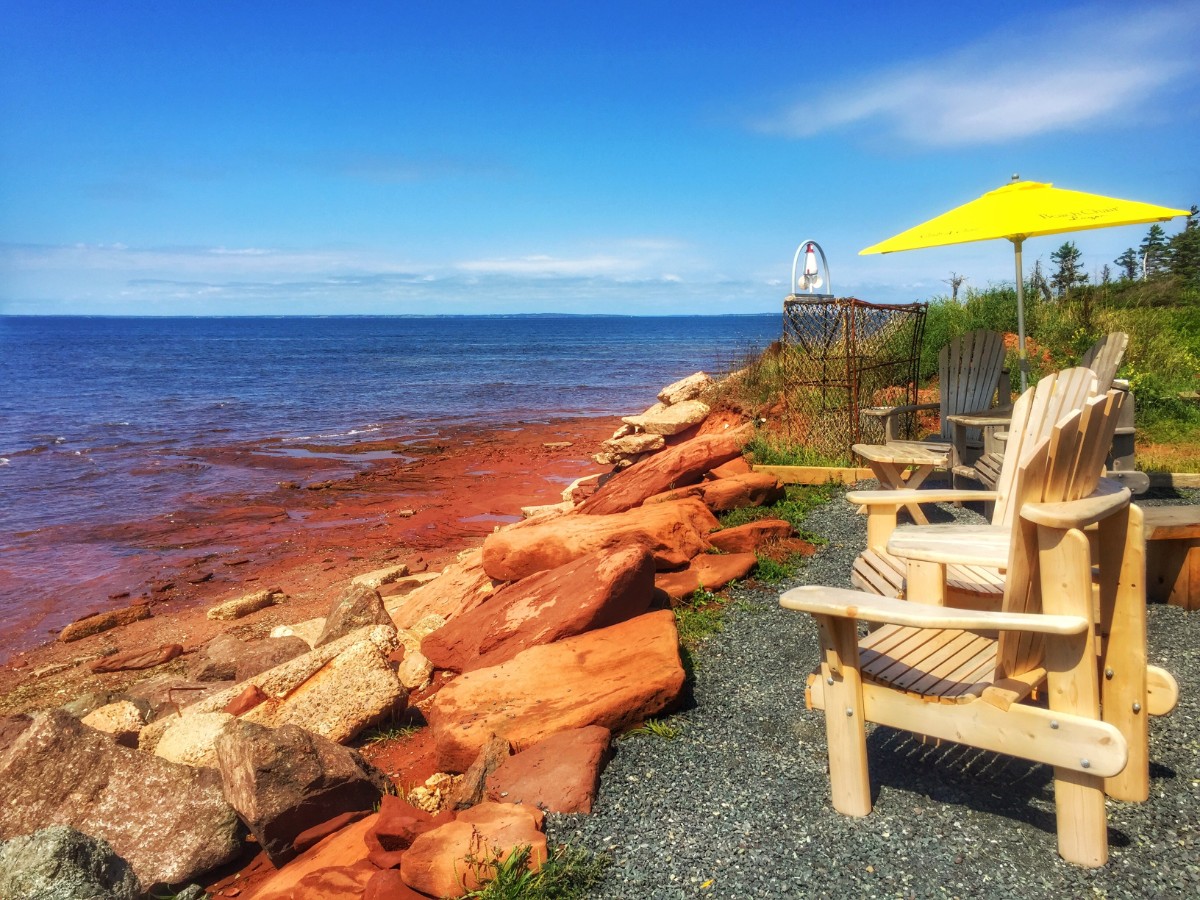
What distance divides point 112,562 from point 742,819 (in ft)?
34.4

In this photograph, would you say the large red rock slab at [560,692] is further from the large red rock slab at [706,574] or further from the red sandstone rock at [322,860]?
the large red rock slab at [706,574]

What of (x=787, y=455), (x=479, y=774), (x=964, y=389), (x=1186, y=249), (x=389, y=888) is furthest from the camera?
(x=1186, y=249)

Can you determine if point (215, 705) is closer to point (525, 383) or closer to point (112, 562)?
point (112, 562)

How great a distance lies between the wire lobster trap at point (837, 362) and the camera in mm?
8430

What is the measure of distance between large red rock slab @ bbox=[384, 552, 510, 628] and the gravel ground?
107 inches

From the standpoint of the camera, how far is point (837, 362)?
8797mm

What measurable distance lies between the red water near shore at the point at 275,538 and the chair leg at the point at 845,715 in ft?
21.4

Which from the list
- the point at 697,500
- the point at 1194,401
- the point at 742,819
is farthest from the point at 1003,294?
the point at 742,819

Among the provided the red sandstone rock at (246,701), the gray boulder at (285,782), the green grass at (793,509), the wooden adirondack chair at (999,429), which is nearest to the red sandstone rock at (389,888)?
the gray boulder at (285,782)

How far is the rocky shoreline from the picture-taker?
9.49 ft

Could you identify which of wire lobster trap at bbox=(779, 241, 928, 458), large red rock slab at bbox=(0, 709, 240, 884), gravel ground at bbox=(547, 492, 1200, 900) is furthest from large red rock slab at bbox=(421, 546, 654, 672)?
wire lobster trap at bbox=(779, 241, 928, 458)

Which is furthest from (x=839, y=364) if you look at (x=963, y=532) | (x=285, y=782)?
(x=285, y=782)

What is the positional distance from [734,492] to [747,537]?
0.99 metres

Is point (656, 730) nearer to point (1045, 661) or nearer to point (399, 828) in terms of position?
point (399, 828)
